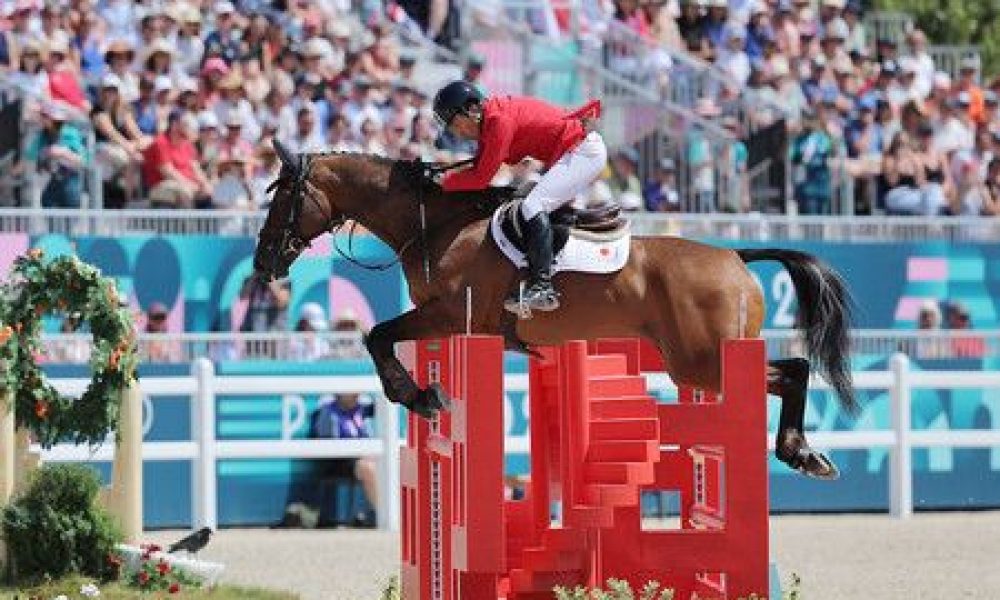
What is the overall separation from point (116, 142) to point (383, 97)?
307cm

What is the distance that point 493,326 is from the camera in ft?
37.0

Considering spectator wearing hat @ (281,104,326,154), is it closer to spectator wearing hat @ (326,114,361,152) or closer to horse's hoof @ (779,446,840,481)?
spectator wearing hat @ (326,114,361,152)

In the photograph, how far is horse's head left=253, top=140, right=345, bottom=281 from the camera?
1144 centimetres

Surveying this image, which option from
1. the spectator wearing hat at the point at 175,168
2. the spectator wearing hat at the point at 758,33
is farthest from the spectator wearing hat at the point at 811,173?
the spectator wearing hat at the point at 175,168

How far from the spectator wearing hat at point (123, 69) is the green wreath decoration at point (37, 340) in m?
6.89

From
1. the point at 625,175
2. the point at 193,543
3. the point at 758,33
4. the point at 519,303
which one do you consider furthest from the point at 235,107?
the point at 519,303

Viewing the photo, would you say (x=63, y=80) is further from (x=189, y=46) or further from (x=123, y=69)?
(x=189, y=46)

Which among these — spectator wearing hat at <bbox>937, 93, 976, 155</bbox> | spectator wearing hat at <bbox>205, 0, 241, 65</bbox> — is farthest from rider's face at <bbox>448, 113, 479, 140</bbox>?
spectator wearing hat at <bbox>937, 93, 976, 155</bbox>

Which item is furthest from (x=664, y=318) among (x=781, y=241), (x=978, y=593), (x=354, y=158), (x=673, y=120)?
(x=673, y=120)

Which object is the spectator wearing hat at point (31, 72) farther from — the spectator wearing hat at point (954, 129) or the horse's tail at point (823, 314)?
the spectator wearing hat at point (954, 129)

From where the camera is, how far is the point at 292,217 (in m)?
11.4

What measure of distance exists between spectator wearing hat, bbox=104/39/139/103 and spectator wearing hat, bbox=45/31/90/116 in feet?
1.03

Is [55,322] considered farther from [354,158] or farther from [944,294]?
[944,294]

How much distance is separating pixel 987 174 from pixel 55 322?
31.7 feet
